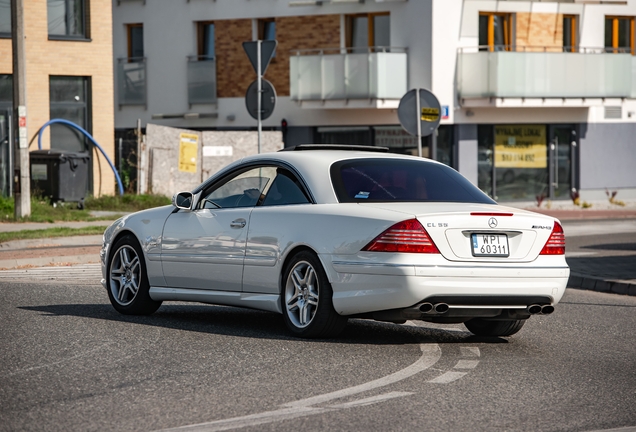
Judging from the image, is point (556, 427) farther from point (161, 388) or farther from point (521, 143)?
point (521, 143)

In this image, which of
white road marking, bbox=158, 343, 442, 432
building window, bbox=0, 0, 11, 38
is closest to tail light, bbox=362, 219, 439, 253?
white road marking, bbox=158, 343, 442, 432

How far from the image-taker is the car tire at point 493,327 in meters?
9.40

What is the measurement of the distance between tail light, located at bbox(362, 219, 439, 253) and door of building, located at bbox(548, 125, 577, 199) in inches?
1277

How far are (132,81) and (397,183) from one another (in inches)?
1345

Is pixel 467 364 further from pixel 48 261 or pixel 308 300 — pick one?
pixel 48 261

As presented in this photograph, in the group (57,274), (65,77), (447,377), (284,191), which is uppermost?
(65,77)

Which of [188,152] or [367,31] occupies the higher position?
[367,31]

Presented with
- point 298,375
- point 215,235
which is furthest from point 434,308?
point 215,235

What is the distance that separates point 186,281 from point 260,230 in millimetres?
1056

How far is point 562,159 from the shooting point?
40.3 metres

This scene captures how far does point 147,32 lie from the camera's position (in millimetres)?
41938

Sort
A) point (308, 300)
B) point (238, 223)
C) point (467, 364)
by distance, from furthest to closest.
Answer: point (238, 223) < point (308, 300) < point (467, 364)

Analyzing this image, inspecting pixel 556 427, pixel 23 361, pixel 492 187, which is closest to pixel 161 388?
pixel 23 361

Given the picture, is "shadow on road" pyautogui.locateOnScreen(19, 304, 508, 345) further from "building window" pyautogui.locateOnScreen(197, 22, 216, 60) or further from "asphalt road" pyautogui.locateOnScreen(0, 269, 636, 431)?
"building window" pyautogui.locateOnScreen(197, 22, 216, 60)
